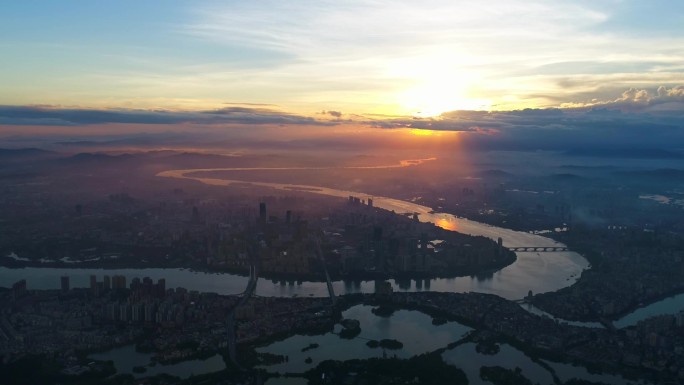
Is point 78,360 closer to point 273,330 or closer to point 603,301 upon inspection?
point 273,330

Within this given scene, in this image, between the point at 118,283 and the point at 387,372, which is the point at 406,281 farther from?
the point at 118,283

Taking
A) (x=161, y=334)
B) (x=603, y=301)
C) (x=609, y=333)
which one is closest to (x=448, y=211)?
(x=603, y=301)

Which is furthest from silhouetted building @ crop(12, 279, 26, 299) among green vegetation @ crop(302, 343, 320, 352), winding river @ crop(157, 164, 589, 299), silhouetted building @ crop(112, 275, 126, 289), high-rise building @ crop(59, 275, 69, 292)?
green vegetation @ crop(302, 343, 320, 352)

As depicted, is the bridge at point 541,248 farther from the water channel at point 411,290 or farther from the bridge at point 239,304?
the bridge at point 239,304

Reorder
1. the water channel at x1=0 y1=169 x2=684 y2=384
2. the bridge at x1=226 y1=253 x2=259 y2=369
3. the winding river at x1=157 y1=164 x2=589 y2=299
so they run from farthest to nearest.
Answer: the winding river at x1=157 y1=164 x2=589 y2=299
the bridge at x1=226 y1=253 x2=259 y2=369
the water channel at x1=0 y1=169 x2=684 y2=384

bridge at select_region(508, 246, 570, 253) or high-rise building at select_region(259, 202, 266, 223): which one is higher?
high-rise building at select_region(259, 202, 266, 223)

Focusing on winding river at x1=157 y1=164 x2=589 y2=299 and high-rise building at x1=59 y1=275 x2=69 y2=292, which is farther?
winding river at x1=157 y1=164 x2=589 y2=299

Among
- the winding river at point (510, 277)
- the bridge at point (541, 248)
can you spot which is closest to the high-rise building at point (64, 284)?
the winding river at point (510, 277)

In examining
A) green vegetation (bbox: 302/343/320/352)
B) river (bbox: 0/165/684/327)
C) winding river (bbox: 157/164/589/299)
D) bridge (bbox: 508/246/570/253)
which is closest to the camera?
green vegetation (bbox: 302/343/320/352)

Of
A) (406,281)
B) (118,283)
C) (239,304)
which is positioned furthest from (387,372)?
(118,283)

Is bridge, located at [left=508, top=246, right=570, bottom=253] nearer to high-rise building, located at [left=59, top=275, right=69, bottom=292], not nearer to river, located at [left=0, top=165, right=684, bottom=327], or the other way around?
river, located at [left=0, top=165, right=684, bottom=327]

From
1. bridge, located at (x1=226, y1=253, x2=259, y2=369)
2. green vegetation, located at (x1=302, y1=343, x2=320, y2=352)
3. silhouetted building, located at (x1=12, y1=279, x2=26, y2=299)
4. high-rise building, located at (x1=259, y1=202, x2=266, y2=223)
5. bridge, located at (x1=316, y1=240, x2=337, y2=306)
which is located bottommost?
green vegetation, located at (x1=302, y1=343, x2=320, y2=352)
